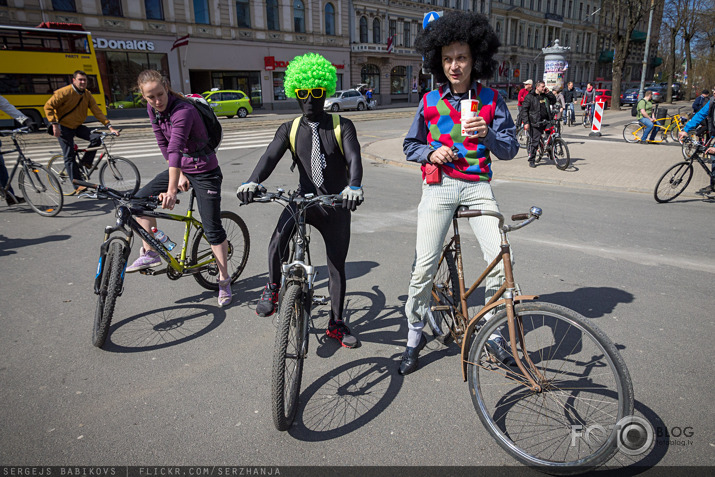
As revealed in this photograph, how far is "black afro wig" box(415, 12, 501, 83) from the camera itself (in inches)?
116

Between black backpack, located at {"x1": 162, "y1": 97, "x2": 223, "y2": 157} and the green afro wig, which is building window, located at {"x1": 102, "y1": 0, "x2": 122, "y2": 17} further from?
the green afro wig

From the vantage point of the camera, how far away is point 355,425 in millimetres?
2635

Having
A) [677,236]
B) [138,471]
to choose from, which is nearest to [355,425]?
[138,471]

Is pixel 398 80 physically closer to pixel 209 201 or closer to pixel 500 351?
pixel 209 201

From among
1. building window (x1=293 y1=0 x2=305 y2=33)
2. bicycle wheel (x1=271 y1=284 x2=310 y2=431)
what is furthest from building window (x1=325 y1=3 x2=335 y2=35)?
bicycle wheel (x1=271 y1=284 x2=310 y2=431)

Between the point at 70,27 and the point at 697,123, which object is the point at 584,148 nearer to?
the point at 697,123

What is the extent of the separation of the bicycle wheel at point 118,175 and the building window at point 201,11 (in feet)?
99.1

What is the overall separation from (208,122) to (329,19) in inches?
1704

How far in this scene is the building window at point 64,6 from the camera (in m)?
28.2

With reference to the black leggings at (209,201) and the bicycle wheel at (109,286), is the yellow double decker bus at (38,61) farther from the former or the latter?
the bicycle wheel at (109,286)

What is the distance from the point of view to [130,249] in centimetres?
336

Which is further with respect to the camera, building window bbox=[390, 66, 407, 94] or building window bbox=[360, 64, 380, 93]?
building window bbox=[390, 66, 407, 94]

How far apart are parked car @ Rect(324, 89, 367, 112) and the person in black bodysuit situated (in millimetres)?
31600

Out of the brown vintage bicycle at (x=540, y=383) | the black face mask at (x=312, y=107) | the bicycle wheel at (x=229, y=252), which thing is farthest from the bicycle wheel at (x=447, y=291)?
the bicycle wheel at (x=229, y=252)
